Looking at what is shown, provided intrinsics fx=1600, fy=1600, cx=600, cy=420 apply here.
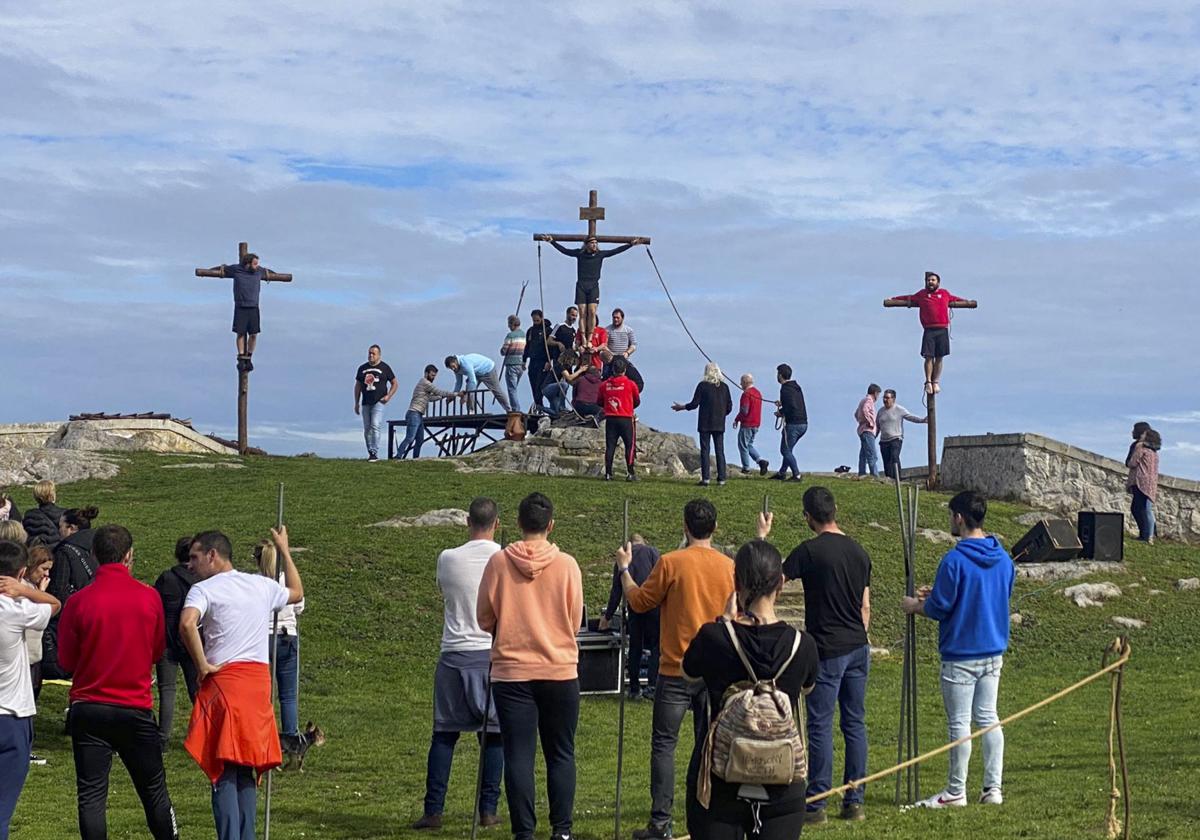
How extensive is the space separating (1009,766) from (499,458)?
57.5 feet

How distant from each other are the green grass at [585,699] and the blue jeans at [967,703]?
285mm

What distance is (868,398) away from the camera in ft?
89.6

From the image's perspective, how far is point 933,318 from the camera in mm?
26984

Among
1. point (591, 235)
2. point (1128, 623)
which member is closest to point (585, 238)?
point (591, 235)

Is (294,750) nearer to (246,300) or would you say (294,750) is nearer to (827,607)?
(827,607)

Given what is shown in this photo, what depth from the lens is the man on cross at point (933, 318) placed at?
88.5 ft

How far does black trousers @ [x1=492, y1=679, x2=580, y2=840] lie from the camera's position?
326 inches

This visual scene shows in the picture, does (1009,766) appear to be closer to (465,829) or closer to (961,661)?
(961,661)

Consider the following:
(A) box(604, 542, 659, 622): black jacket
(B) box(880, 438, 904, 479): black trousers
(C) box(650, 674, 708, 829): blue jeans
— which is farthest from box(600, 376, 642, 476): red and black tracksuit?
(C) box(650, 674, 708, 829): blue jeans

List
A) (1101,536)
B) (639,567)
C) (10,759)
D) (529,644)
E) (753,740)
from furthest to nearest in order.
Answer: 1. (1101,536)
2. (639,567)
3. (529,644)
4. (10,759)
5. (753,740)

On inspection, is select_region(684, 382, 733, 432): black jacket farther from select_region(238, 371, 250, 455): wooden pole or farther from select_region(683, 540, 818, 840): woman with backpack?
select_region(683, 540, 818, 840): woman with backpack

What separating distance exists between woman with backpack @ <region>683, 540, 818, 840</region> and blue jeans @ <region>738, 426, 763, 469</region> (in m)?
20.0

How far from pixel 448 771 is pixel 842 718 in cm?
235

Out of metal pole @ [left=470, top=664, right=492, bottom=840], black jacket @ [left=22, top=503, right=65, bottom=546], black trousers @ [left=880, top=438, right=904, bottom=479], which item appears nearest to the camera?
metal pole @ [left=470, top=664, right=492, bottom=840]
